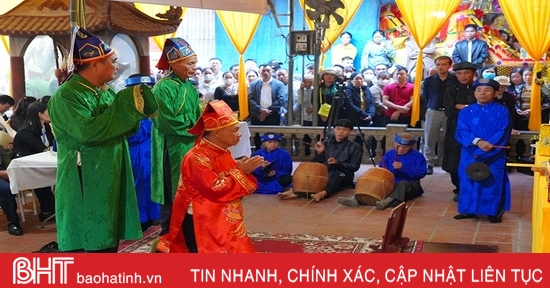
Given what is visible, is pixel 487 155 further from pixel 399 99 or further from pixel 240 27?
pixel 240 27

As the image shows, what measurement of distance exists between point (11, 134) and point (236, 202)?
14.8 feet

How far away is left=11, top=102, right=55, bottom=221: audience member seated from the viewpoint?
280 inches

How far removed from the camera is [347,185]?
343 inches

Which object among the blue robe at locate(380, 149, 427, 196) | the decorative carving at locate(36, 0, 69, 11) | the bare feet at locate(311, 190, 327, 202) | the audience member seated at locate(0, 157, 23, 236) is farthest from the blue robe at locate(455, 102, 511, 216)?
the decorative carving at locate(36, 0, 69, 11)

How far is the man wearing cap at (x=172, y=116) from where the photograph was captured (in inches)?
217

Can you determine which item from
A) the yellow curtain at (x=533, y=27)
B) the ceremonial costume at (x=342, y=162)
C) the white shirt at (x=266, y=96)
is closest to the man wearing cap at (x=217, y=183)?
the ceremonial costume at (x=342, y=162)

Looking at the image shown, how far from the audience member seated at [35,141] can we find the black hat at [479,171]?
3845mm

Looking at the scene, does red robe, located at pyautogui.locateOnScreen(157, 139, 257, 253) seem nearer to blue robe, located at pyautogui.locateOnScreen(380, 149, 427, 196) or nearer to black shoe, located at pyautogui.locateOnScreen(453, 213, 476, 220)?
black shoe, located at pyautogui.locateOnScreen(453, 213, 476, 220)

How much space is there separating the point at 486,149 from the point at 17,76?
568 centimetres

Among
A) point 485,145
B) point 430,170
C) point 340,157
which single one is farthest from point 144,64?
point 485,145

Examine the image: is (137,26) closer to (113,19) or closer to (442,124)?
(113,19)

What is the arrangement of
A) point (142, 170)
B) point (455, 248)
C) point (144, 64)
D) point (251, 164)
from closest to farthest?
1. point (251, 164)
2. point (455, 248)
3. point (142, 170)
4. point (144, 64)

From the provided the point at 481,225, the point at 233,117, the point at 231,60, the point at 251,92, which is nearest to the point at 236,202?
the point at 233,117

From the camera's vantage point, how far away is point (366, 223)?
7031 mm
